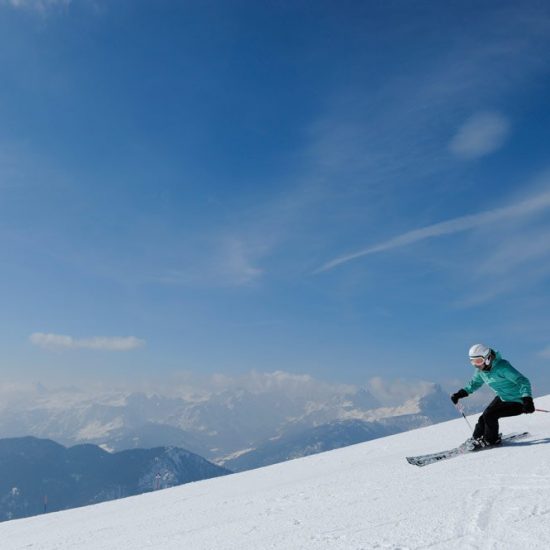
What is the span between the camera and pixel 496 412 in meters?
9.64

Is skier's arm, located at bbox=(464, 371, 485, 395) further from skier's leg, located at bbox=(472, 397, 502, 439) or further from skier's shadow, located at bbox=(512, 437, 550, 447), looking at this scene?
skier's shadow, located at bbox=(512, 437, 550, 447)

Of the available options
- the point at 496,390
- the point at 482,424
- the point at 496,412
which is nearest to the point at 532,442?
the point at 496,412

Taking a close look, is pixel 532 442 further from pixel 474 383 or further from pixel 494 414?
pixel 474 383

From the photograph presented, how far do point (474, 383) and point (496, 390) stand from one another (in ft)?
2.63

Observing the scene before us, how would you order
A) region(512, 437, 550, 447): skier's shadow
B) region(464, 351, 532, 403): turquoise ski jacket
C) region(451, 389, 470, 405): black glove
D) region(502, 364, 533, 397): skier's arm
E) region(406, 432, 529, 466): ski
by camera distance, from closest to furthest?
1. region(406, 432, 529, 466): ski
2. region(512, 437, 550, 447): skier's shadow
3. region(502, 364, 533, 397): skier's arm
4. region(464, 351, 532, 403): turquoise ski jacket
5. region(451, 389, 470, 405): black glove

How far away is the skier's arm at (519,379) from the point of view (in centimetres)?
941

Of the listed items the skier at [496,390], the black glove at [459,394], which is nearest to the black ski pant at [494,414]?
the skier at [496,390]

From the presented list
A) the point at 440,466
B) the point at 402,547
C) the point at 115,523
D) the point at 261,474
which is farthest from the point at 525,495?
the point at 261,474

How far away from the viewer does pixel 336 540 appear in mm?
4949

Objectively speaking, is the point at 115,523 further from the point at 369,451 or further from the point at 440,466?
the point at 369,451

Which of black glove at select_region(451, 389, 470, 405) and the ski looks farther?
black glove at select_region(451, 389, 470, 405)

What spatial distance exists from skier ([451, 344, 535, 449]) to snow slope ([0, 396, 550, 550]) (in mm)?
491

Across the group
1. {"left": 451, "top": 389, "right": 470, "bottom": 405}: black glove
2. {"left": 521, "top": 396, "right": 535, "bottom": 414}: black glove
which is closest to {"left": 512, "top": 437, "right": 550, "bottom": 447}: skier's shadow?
{"left": 521, "top": 396, "right": 535, "bottom": 414}: black glove

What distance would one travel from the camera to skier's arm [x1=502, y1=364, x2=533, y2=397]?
941cm
